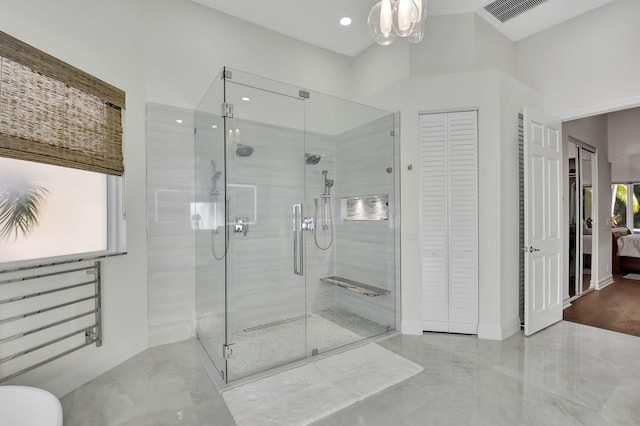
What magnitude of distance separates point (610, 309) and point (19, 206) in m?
5.96

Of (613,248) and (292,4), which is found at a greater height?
(292,4)

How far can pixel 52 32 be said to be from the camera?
2.16m

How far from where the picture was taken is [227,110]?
2398 millimetres

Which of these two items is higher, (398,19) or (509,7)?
(509,7)

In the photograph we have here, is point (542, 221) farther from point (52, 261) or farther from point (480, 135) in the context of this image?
point (52, 261)

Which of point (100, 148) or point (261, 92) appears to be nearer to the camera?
Answer: point (100, 148)

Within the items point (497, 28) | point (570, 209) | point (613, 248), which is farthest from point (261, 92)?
point (613, 248)

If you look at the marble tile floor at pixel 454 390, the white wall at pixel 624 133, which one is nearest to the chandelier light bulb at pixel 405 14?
the marble tile floor at pixel 454 390

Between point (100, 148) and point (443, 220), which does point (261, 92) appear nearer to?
point (100, 148)

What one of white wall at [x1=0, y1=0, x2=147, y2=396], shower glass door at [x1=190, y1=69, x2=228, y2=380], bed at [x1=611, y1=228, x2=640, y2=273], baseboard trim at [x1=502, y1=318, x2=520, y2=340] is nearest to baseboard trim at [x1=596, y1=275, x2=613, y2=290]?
bed at [x1=611, y1=228, x2=640, y2=273]

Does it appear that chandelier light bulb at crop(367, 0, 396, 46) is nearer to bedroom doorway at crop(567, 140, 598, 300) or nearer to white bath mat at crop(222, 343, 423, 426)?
white bath mat at crop(222, 343, 423, 426)

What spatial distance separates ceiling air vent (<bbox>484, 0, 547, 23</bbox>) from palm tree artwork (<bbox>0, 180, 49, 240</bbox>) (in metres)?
4.18

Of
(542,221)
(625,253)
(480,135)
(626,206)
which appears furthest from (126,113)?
(626,206)

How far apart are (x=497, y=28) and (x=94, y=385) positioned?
200 inches
